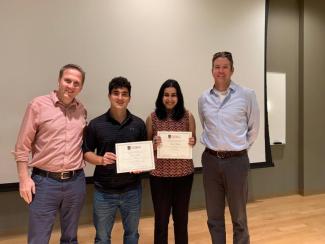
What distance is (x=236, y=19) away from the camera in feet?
12.6

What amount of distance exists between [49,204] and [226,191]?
1.24 m

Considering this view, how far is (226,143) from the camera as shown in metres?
2.31

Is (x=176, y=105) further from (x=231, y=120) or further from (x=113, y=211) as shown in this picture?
(x=113, y=211)

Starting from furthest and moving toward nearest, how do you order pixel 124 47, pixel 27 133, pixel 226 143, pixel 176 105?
1. pixel 124 47
2. pixel 176 105
3. pixel 226 143
4. pixel 27 133

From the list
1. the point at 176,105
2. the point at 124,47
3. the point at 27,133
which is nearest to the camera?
the point at 27,133

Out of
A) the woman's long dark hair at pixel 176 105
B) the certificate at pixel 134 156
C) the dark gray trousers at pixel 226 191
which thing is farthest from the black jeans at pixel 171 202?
the woman's long dark hair at pixel 176 105

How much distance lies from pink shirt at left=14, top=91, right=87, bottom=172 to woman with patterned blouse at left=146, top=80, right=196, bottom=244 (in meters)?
0.66

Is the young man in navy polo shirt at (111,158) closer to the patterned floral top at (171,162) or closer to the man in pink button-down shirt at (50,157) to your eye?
the man in pink button-down shirt at (50,157)

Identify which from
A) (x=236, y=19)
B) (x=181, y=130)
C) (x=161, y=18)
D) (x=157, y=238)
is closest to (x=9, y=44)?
(x=161, y=18)

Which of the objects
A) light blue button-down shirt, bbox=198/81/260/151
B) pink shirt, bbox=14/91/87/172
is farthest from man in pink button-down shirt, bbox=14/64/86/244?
light blue button-down shirt, bbox=198/81/260/151

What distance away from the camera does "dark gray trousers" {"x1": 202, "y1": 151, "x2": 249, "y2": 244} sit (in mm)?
2328

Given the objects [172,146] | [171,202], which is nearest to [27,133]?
[172,146]

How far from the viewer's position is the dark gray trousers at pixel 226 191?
233 cm

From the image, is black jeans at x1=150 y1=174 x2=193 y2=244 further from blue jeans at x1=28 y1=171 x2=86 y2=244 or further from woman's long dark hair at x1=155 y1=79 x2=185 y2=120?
blue jeans at x1=28 y1=171 x2=86 y2=244
